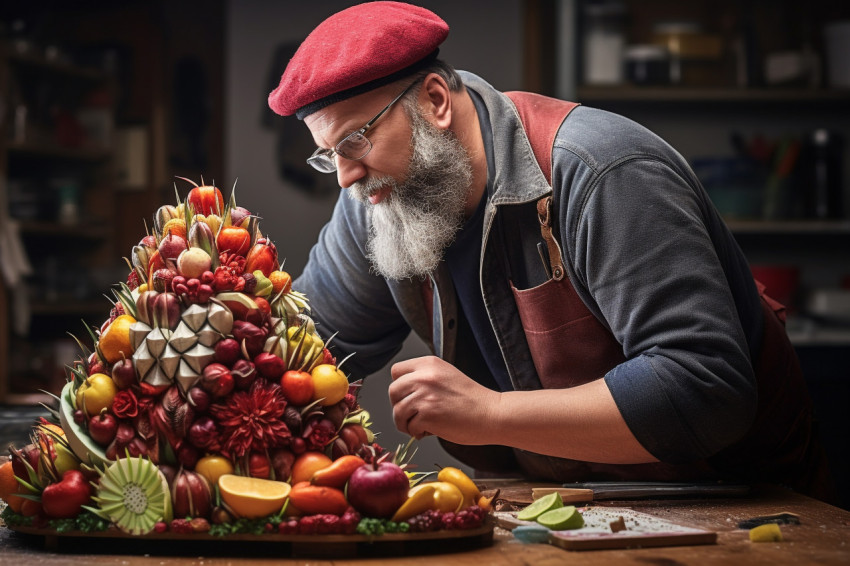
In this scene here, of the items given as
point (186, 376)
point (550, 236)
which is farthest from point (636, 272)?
point (186, 376)

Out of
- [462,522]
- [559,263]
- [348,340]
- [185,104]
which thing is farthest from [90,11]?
[462,522]

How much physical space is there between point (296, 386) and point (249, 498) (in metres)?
0.14

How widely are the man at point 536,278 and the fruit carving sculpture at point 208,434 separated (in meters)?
0.23

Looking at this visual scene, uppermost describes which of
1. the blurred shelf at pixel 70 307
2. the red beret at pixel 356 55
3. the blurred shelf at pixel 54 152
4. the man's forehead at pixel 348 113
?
the red beret at pixel 356 55

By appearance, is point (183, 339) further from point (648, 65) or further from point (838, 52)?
point (838, 52)

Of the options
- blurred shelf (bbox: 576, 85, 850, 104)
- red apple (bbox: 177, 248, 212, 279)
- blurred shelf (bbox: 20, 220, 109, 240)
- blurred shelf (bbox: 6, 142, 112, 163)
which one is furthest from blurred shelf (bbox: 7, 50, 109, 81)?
red apple (bbox: 177, 248, 212, 279)

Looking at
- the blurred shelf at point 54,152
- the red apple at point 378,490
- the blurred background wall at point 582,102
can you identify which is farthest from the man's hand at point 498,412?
the blurred shelf at point 54,152

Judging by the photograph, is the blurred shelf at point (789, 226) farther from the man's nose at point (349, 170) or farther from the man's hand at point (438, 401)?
the man's hand at point (438, 401)

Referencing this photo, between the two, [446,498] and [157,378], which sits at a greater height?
[157,378]

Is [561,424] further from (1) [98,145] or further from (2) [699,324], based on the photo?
(1) [98,145]

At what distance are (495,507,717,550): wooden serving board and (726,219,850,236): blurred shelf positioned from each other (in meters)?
2.55

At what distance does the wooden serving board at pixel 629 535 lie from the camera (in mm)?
1091

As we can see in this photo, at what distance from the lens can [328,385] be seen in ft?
3.79

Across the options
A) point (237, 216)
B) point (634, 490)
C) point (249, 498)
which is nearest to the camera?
point (249, 498)
